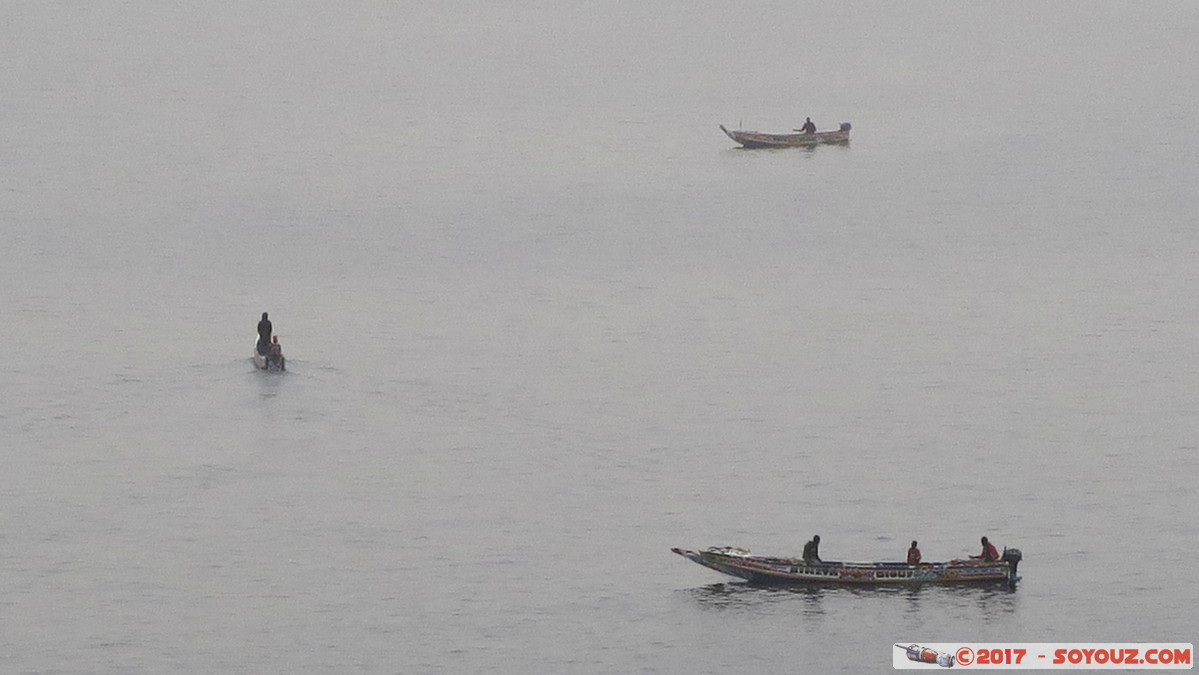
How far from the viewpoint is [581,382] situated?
8425cm

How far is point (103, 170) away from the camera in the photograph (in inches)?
5364

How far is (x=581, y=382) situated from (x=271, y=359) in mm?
10809

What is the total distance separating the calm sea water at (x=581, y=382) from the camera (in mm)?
60719

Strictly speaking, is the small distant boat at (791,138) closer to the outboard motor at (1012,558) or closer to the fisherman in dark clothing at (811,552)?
the outboard motor at (1012,558)

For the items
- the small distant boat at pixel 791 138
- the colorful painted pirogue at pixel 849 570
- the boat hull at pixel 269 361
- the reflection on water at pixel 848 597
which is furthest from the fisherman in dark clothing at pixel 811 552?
the small distant boat at pixel 791 138

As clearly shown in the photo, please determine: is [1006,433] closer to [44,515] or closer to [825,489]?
[825,489]

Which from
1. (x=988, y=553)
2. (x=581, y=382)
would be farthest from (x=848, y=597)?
(x=581, y=382)

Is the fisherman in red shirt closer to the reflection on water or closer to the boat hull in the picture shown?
the reflection on water

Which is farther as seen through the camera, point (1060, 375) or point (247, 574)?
point (1060, 375)

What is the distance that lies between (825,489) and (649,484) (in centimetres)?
519

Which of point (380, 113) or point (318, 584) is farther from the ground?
point (380, 113)

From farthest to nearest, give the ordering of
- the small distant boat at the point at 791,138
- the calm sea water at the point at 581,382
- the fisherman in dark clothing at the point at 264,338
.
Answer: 1. the small distant boat at the point at 791,138
2. the fisherman in dark clothing at the point at 264,338
3. the calm sea water at the point at 581,382

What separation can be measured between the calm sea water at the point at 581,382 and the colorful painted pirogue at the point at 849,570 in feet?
1.55

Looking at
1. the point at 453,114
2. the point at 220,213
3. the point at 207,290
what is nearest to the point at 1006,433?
the point at 207,290
